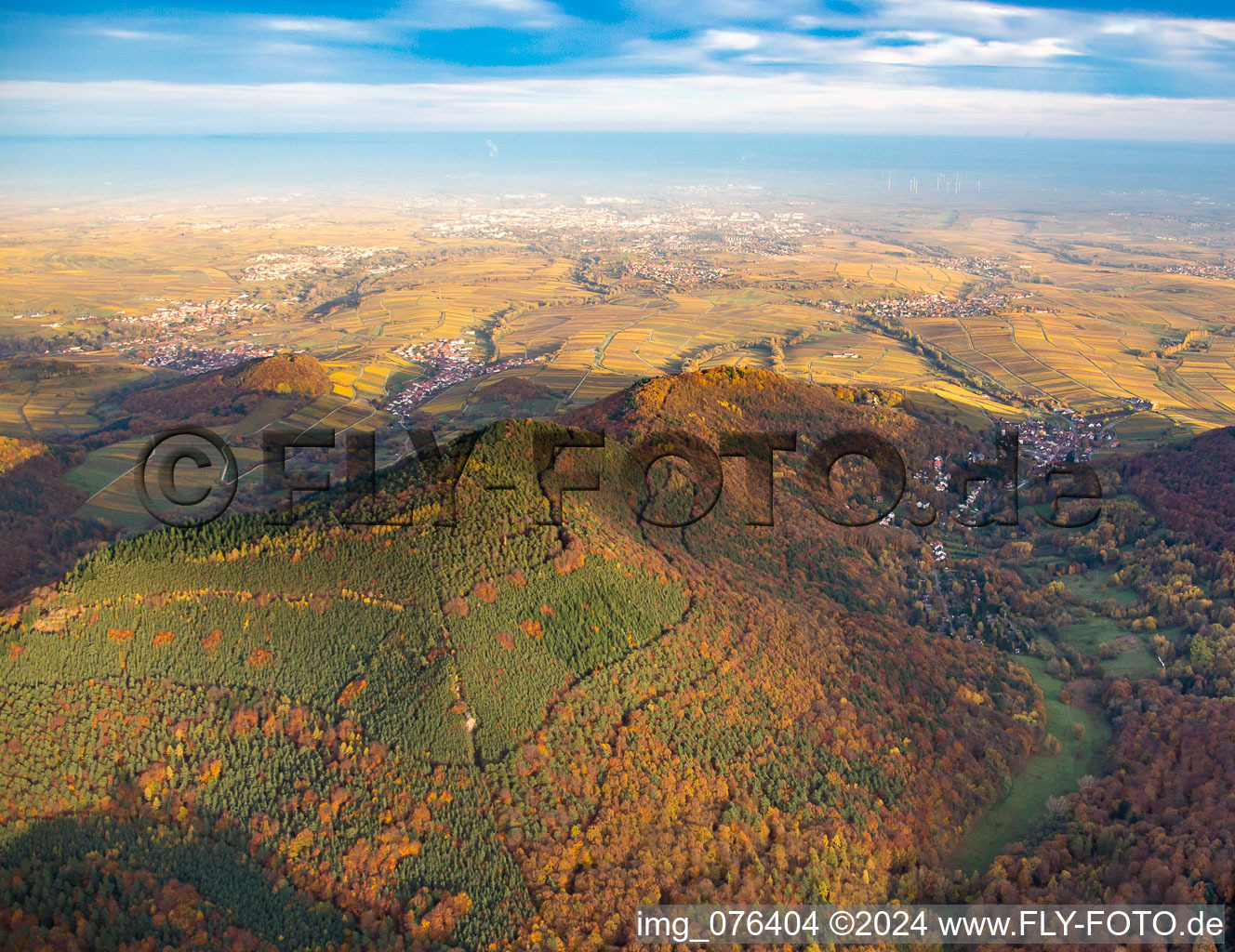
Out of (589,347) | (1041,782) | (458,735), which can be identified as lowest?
(1041,782)

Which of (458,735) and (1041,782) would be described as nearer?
(458,735)

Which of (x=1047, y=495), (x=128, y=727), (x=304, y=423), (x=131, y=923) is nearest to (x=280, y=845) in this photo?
(x=131, y=923)

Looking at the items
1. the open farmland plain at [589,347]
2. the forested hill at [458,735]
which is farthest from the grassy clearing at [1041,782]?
the open farmland plain at [589,347]

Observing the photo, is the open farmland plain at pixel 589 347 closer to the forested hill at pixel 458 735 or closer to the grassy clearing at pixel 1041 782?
the forested hill at pixel 458 735

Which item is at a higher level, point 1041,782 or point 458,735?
point 458,735

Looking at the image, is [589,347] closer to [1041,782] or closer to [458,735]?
[1041,782]

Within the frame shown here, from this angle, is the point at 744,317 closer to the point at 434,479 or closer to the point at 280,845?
the point at 434,479

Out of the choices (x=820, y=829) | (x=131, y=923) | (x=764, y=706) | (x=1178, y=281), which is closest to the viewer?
(x=131, y=923)

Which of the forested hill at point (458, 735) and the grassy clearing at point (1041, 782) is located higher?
the forested hill at point (458, 735)

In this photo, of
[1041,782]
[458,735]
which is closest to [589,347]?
[1041,782]
